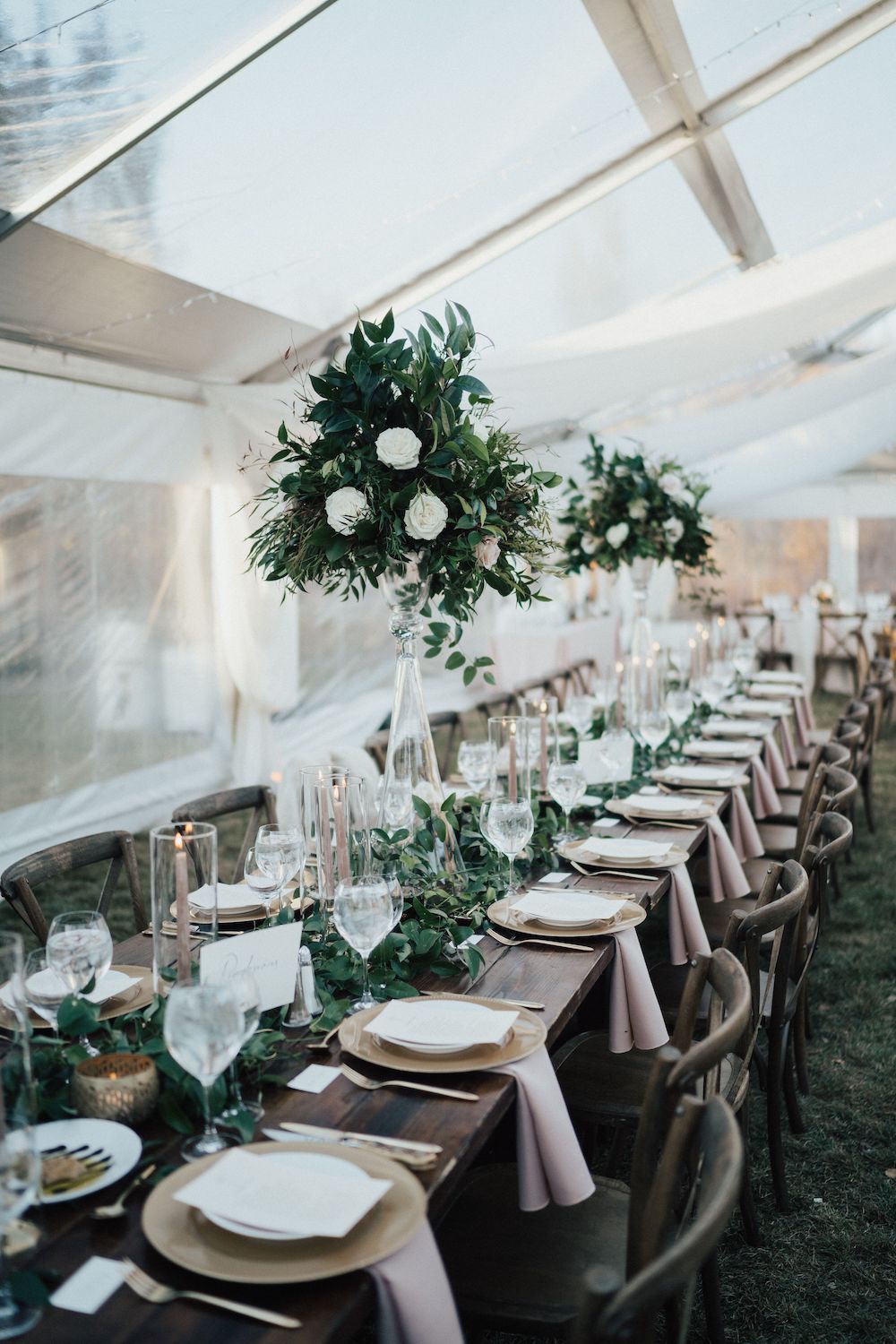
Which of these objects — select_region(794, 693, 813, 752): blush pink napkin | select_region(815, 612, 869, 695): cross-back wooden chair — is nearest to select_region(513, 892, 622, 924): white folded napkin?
select_region(794, 693, 813, 752): blush pink napkin

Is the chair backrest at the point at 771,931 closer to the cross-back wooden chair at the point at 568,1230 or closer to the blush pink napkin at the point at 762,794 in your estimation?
the cross-back wooden chair at the point at 568,1230

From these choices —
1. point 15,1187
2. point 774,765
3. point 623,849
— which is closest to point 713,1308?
point 623,849

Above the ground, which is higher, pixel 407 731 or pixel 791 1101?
pixel 407 731

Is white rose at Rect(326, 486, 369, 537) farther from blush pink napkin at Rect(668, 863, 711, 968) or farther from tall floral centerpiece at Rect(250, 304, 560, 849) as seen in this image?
blush pink napkin at Rect(668, 863, 711, 968)

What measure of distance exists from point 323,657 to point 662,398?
3.60 metres

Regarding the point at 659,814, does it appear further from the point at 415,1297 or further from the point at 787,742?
the point at 787,742

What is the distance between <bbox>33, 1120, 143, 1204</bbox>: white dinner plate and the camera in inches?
49.4

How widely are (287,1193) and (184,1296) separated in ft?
0.49

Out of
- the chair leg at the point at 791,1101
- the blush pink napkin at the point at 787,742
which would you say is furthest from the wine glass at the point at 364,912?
the blush pink napkin at the point at 787,742

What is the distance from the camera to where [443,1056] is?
1.56m

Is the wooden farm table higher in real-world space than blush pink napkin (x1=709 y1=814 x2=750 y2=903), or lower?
higher

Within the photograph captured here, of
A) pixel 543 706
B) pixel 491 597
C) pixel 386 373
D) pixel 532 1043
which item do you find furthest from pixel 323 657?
pixel 532 1043

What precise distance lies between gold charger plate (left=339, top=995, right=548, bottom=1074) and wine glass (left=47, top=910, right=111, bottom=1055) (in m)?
0.36

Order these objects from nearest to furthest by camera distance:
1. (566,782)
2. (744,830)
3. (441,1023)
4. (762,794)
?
(441,1023)
(566,782)
(744,830)
(762,794)
